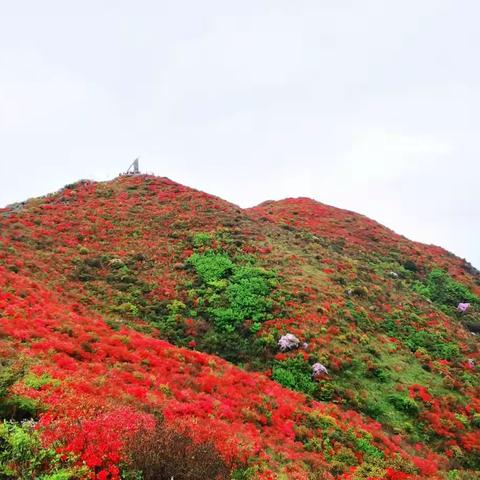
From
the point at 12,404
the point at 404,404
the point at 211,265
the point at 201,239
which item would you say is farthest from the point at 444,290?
the point at 12,404

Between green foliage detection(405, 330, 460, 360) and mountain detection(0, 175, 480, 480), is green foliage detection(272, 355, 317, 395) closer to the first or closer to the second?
mountain detection(0, 175, 480, 480)

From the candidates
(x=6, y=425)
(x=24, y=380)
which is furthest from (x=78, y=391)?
(x=6, y=425)

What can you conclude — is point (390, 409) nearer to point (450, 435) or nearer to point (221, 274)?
point (450, 435)

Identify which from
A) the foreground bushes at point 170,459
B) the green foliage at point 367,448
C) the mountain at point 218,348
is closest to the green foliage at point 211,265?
the mountain at point 218,348

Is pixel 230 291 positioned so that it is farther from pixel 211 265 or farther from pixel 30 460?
pixel 30 460

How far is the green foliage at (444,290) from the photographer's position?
3972 centimetres

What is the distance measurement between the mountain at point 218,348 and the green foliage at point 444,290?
0.21 meters

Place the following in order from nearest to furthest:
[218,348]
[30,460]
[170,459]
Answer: [30,460]
[170,459]
[218,348]

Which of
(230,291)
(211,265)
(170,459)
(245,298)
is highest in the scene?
(211,265)

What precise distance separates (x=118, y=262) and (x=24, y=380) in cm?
2028

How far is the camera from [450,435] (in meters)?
20.0

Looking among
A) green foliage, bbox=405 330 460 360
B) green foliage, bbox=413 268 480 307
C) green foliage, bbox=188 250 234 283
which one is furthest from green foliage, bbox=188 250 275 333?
green foliage, bbox=413 268 480 307

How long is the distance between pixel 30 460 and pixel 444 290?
41590 millimetres

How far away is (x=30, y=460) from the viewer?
301 inches
